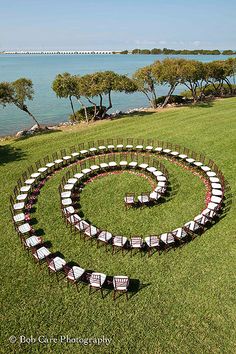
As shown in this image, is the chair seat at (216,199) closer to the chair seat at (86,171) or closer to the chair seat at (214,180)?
the chair seat at (214,180)

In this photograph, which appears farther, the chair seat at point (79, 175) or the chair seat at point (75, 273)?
the chair seat at point (79, 175)

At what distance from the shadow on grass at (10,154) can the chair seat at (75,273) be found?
16271mm

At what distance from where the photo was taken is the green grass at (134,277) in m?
10.6

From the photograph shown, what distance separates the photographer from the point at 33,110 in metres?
61.9

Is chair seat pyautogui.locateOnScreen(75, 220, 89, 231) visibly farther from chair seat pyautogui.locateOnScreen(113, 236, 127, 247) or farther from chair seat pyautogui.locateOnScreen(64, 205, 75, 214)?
chair seat pyautogui.locateOnScreen(113, 236, 127, 247)

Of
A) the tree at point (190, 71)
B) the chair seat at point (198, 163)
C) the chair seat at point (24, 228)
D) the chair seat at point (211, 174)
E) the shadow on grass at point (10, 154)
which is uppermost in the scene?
the tree at point (190, 71)

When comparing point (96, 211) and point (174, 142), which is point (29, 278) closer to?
point (96, 211)

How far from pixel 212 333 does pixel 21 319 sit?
7520 millimetres

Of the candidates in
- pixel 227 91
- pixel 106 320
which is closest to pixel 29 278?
pixel 106 320

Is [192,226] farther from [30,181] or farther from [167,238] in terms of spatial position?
[30,181]

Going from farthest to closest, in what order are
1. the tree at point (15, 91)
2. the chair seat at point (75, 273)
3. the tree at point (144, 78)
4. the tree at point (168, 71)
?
the tree at point (144, 78) → the tree at point (168, 71) → the tree at point (15, 91) → the chair seat at point (75, 273)

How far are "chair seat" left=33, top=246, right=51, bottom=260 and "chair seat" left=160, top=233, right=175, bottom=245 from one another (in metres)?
5.84

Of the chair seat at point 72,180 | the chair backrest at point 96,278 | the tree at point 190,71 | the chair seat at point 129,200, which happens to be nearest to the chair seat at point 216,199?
the chair seat at point 129,200

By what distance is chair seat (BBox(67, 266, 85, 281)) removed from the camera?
492 inches
